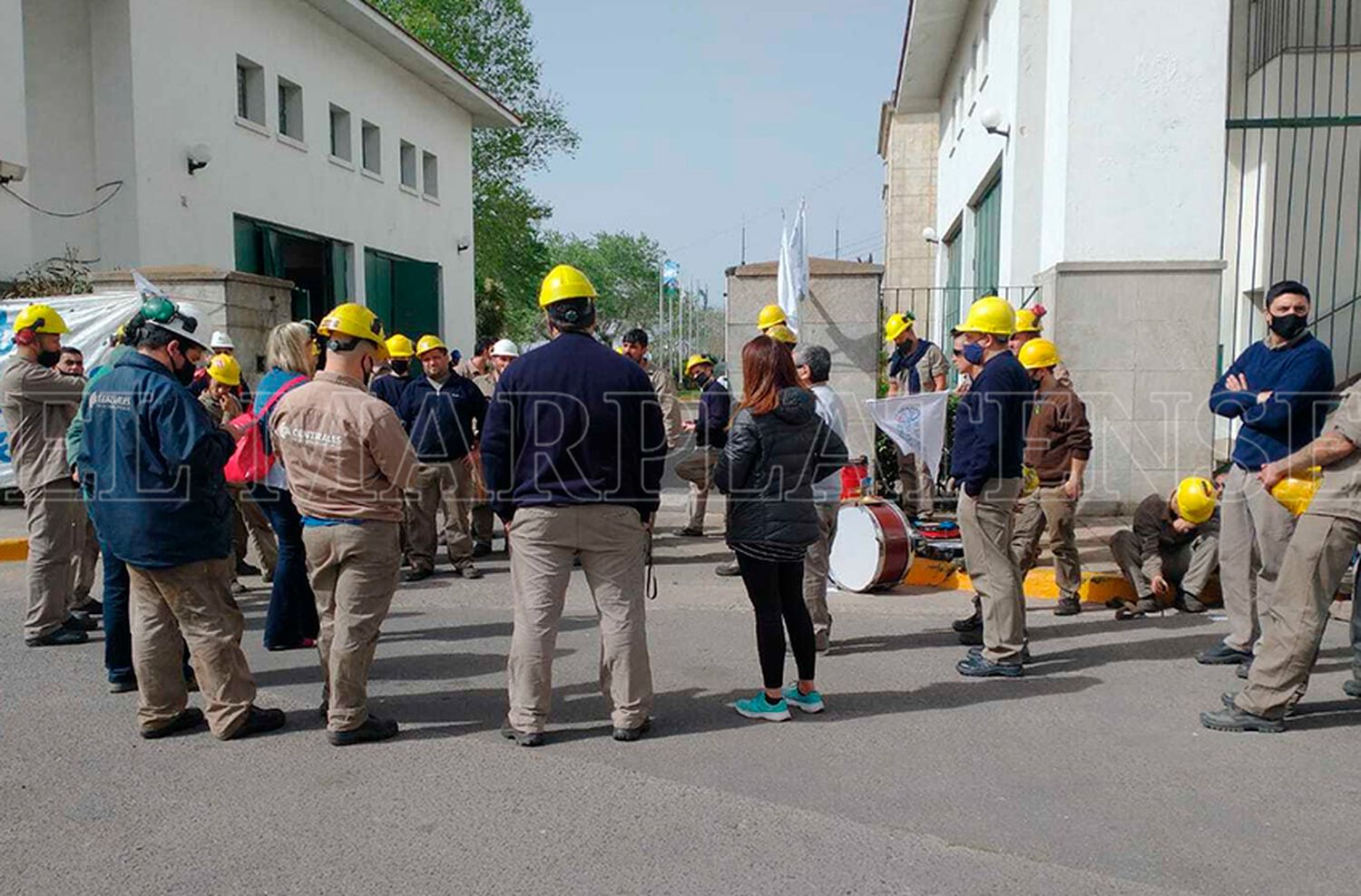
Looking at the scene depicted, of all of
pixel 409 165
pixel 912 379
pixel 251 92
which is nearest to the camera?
pixel 912 379

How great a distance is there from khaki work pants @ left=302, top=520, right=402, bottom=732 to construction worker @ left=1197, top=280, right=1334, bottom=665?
14.7ft

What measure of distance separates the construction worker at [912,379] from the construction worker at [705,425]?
6.48ft

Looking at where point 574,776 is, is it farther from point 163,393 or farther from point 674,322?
point 674,322

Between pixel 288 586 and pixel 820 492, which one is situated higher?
pixel 820 492

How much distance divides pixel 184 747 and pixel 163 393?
5.44 ft

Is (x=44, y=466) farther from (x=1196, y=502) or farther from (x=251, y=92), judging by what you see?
(x=251, y=92)

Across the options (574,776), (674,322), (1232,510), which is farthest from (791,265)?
(674,322)

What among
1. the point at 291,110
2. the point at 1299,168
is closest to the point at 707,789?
the point at 1299,168

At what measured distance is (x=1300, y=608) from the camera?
4.89 m

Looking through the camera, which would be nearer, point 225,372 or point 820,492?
point 820,492

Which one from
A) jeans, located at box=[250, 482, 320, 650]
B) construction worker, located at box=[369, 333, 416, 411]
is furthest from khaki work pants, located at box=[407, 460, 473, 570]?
jeans, located at box=[250, 482, 320, 650]

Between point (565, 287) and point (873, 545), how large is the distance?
381cm

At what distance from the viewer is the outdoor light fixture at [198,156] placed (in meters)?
16.1

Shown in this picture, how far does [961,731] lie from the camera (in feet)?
16.5
